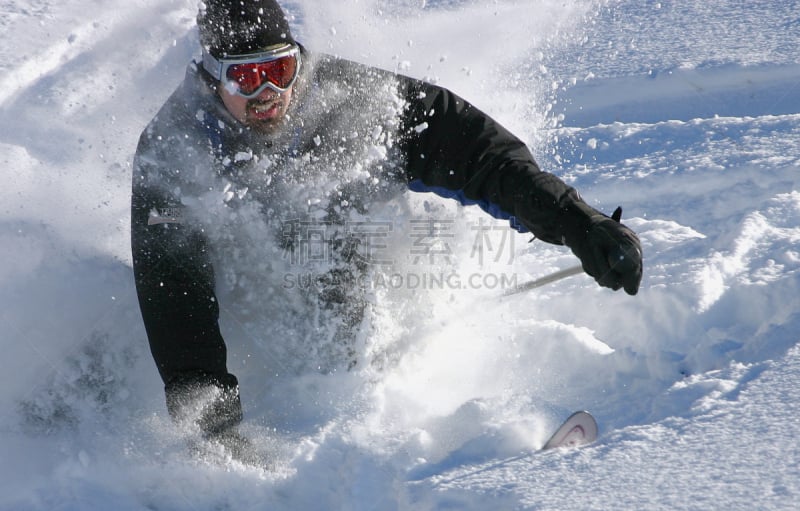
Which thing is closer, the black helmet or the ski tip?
the ski tip

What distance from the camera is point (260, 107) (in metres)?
2.12

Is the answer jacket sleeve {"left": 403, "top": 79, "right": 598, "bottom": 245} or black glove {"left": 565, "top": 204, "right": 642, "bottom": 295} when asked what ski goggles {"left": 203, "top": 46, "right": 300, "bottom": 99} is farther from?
black glove {"left": 565, "top": 204, "right": 642, "bottom": 295}

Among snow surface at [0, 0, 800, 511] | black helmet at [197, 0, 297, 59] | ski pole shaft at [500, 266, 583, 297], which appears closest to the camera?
snow surface at [0, 0, 800, 511]

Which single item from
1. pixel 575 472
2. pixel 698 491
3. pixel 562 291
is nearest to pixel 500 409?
pixel 575 472

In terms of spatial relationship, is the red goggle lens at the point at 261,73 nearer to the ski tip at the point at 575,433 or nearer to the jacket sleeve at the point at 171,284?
the jacket sleeve at the point at 171,284

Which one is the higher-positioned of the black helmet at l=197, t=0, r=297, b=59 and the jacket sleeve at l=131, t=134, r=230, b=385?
the black helmet at l=197, t=0, r=297, b=59

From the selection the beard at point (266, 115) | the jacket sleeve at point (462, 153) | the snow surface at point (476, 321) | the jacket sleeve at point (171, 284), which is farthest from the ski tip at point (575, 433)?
the beard at point (266, 115)

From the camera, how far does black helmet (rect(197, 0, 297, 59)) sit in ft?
6.61

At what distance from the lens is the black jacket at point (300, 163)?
81.7 inches

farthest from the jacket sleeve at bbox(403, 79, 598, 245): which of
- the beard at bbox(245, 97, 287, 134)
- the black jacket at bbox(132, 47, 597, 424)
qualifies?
the beard at bbox(245, 97, 287, 134)

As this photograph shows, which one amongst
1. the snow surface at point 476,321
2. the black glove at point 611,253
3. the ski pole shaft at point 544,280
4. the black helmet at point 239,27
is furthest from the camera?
the ski pole shaft at point 544,280

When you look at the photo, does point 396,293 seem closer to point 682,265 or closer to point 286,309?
point 286,309

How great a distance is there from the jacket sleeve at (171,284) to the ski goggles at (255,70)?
→ 384 mm

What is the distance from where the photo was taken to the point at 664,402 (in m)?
1.85
